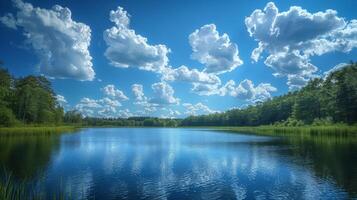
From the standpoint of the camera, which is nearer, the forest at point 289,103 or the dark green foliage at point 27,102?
the forest at point 289,103

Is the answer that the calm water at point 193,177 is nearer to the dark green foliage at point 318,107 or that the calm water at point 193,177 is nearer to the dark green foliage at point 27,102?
the dark green foliage at point 318,107

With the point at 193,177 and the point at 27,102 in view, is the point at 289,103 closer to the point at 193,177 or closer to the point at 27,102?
the point at 27,102

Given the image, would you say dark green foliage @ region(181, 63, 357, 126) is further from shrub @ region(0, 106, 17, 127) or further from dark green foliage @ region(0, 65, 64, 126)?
dark green foliage @ region(0, 65, 64, 126)

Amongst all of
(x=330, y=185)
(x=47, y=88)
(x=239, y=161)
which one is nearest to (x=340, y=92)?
(x=239, y=161)

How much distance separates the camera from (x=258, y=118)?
153375 mm

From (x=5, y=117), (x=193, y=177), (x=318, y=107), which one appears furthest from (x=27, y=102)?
(x=318, y=107)

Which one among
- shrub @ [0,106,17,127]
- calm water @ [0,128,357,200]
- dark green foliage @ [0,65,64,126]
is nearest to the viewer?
calm water @ [0,128,357,200]

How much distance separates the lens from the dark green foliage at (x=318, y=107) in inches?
2692

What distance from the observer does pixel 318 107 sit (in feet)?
323

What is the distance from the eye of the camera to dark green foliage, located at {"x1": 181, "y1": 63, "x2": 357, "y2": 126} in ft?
224

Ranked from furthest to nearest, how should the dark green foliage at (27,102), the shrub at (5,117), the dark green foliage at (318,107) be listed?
1. the dark green foliage at (27,102)
2. the dark green foliage at (318,107)
3. the shrub at (5,117)

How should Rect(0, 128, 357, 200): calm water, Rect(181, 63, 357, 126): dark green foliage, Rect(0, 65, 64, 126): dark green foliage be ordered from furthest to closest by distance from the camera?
Rect(0, 65, 64, 126): dark green foliage → Rect(181, 63, 357, 126): dark green foliage → Rect(0, 128, 357, 200): calm water

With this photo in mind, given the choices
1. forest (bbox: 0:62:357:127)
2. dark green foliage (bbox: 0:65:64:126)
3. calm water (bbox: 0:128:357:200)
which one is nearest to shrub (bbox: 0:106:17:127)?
forest (bbox: 0:62:357:127)

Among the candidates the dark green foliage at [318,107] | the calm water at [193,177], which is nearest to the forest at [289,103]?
the dark green foliage at [318,107]
